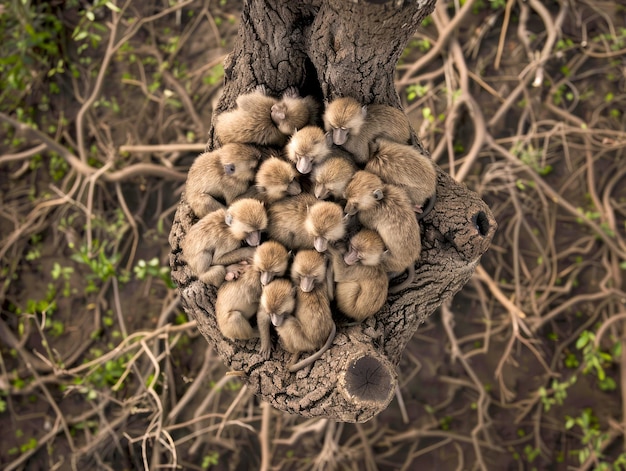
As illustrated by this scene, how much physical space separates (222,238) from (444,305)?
7.55 feet

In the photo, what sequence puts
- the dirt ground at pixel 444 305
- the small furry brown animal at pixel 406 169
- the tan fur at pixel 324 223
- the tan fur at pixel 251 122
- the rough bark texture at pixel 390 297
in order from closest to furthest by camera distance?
the rough bark texture at pixel 390 297 → the tan fur at pixel 324 223 → the small furry brown animal at pixel 406 169 → the tan fur at pixel 251 122 → the dirt ground at pixel 444 305

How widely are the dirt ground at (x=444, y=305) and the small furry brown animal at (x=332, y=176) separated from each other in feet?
6.42

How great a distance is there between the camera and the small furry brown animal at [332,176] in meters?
2.02

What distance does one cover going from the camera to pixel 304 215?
2.07 m

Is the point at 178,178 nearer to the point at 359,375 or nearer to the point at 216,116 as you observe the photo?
the point at 216,116

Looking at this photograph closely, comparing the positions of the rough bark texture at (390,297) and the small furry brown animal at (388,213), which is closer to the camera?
the rough bark texture at (390,297)

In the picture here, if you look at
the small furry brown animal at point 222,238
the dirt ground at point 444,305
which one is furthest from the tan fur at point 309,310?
the dirt ground at point 444,305

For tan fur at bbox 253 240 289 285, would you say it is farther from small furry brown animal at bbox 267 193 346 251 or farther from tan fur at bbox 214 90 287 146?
tan fur at bbox 214 90 287 146

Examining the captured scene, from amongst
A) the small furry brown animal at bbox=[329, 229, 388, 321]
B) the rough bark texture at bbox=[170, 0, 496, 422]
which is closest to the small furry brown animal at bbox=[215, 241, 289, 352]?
the rough bark texture at bbox=[170, 0, 496, 422]

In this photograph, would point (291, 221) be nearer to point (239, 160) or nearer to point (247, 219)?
point (247, 219)

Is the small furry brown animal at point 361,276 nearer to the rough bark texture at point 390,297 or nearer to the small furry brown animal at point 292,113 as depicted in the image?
the rough bark texture at point 390,297

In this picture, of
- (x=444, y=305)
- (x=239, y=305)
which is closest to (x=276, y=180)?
(x=239, y=305)

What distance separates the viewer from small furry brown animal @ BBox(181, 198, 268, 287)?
6.67 feet

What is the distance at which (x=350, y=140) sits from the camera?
2113 mm
